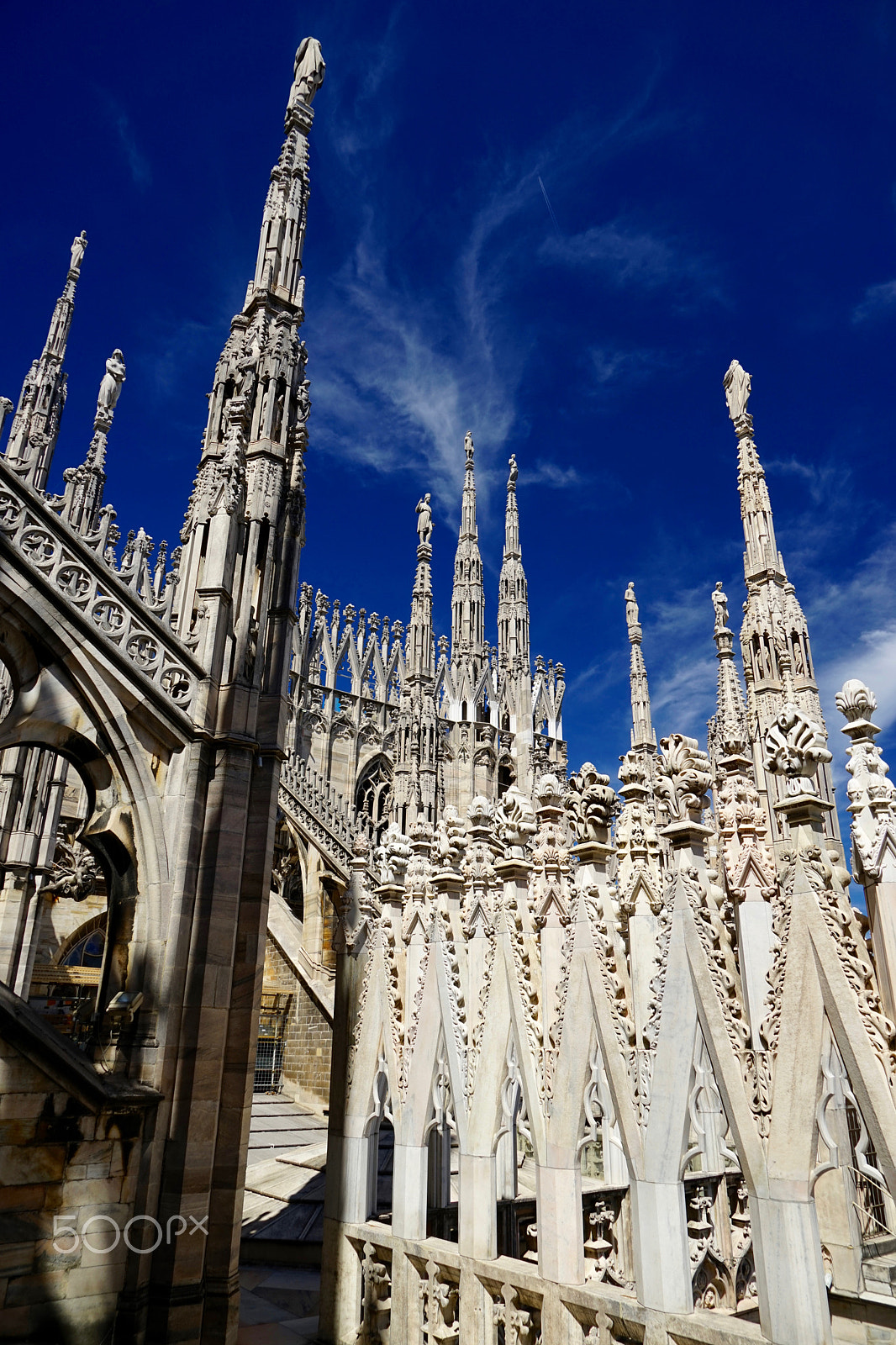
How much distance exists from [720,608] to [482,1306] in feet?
57.8

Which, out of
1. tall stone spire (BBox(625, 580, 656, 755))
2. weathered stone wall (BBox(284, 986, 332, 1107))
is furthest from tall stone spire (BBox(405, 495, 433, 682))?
weathered stone wall (BBox(284, 986, 332, 1107))

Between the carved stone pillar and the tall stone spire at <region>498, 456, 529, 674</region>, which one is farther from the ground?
the tall stone spire at <region>498, 456, 529, 674</region>

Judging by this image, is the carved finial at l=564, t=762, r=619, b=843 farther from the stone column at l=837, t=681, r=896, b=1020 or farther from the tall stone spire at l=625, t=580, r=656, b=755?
the tall stone spire at l=625, t=580, r=656, b=755

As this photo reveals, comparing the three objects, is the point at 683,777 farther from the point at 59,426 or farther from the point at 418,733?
the point at 418,733

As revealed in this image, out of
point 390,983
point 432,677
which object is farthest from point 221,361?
point 432,677

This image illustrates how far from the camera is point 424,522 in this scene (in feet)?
108

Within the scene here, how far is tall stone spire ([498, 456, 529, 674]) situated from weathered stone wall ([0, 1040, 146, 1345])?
29.6m

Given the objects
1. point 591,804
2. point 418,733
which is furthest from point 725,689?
point 591,804

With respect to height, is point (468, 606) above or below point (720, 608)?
above

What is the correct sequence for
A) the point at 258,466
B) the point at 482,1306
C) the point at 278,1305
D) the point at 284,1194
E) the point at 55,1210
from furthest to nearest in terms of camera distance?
the point at 284,1194, the point at 258,466, the point at 278,1305, the point at 55,1210, the point at 482,1306

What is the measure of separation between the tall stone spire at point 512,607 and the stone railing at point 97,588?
91.9ft

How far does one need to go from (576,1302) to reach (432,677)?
2532 centimetres

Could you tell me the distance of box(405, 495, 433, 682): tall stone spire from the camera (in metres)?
30.0

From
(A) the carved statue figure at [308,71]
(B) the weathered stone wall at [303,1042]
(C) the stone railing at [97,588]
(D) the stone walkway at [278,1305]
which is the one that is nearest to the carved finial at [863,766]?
(C) the stone railing at [97,588]
